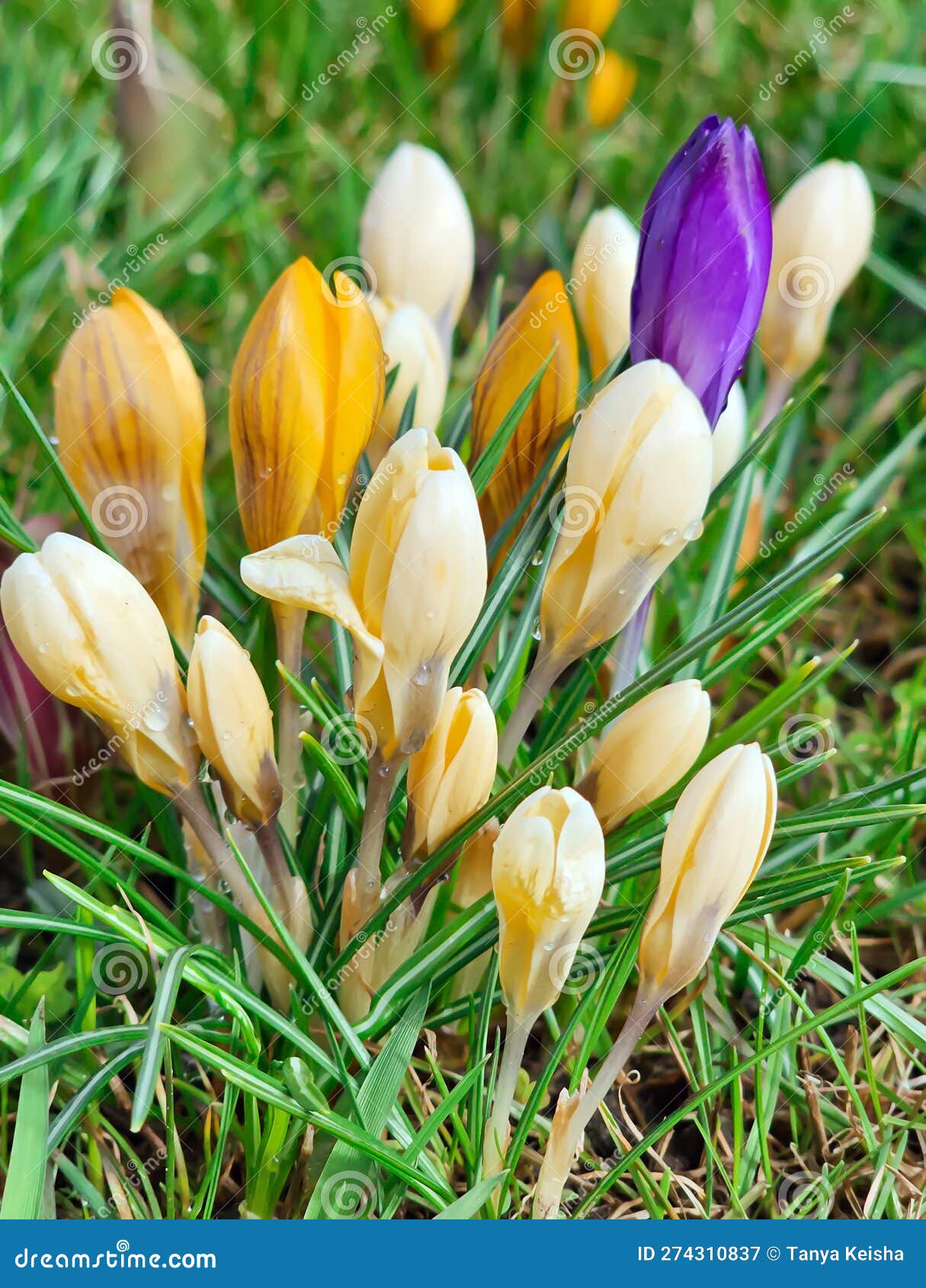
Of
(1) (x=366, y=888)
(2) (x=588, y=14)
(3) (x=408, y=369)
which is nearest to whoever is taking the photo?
(1) (x=366, y=888)

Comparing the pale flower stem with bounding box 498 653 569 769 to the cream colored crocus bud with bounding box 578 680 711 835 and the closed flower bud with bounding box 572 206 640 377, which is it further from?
the closed flower bud with bounding box 572 206 640 377

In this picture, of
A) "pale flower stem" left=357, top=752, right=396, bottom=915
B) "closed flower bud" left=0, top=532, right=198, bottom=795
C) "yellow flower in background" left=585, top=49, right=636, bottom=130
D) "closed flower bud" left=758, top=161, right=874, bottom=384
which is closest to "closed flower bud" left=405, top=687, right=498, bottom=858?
"pale flower stem" left=357, top=752, right=396, bottom=915

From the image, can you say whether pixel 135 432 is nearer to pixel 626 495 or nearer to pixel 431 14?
pixel 626 495

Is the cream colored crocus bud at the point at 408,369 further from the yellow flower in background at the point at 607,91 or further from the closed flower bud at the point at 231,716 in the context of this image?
the yellow flower in background at the point at 607,91

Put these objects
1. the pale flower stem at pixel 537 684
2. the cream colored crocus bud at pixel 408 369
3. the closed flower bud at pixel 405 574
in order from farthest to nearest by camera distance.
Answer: the cream colored crocus bud at pixel 408 369 < the pale flower stem at pixel 537 684 < the closed flower bud at pixel 405 574

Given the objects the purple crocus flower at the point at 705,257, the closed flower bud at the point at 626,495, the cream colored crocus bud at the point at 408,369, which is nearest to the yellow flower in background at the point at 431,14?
the cream colored crocus bud at the point at 408,369

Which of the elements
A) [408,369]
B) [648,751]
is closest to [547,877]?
[648,751]
